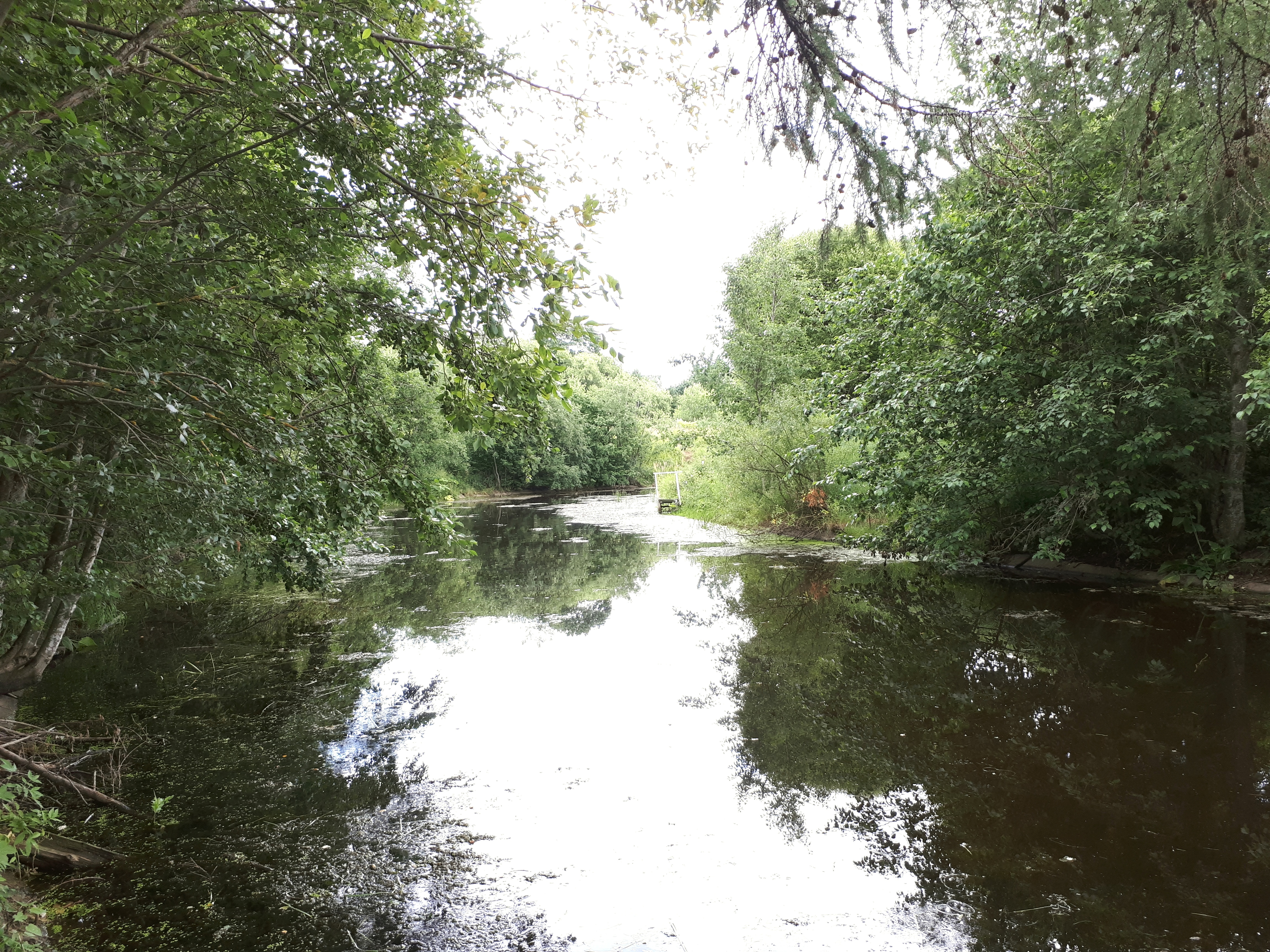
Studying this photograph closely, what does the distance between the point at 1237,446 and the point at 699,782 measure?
371 inches

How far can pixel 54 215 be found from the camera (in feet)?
8.41

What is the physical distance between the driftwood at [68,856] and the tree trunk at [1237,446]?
11.7m

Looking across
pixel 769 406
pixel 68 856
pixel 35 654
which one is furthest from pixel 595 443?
pixel 68 856

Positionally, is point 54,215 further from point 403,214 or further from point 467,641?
point 467,641

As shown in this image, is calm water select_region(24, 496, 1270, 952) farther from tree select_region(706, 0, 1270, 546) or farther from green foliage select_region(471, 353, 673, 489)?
green foliage select_region(471, 353, 673, 489)

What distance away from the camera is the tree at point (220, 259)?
2803 mm

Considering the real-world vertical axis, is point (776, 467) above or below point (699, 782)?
above

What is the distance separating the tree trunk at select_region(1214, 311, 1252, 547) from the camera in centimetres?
887

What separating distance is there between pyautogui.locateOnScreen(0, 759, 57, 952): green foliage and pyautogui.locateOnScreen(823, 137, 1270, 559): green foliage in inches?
362

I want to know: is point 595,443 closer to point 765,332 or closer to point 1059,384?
point 765,332

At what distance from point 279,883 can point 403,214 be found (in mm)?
3981

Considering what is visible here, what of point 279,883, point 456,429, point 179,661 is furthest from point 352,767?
point 179,661

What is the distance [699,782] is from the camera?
201 inches

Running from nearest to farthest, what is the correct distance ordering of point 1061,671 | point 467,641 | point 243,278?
1. point 243,278
2. point 1061,671
3. point 467,641
